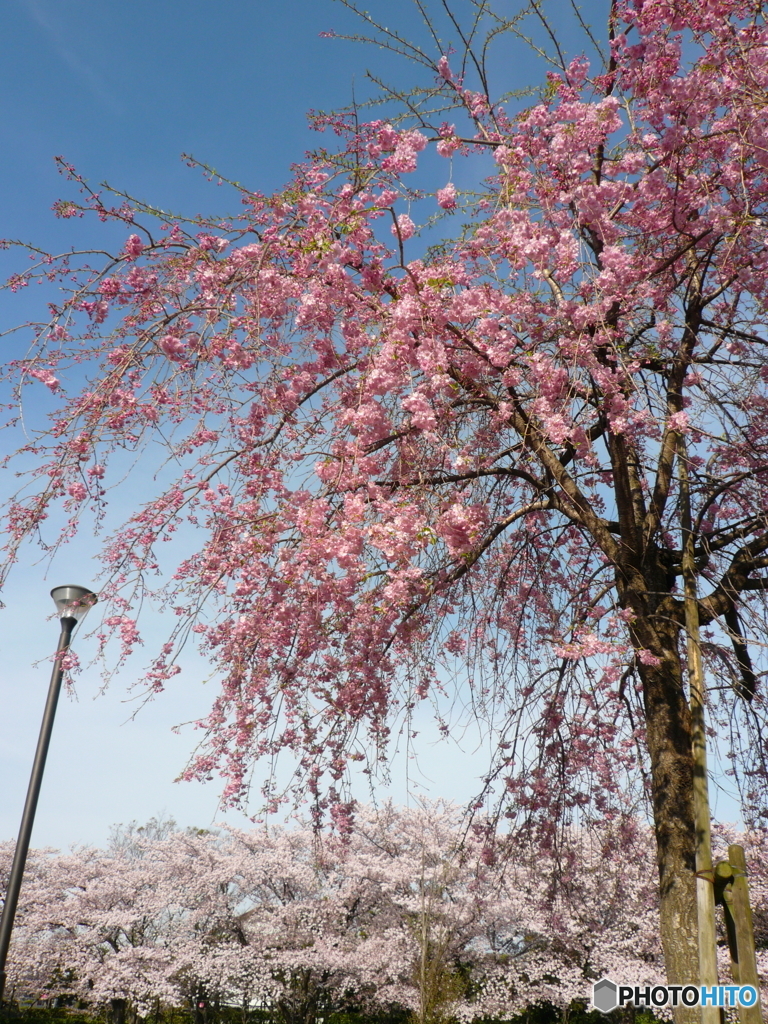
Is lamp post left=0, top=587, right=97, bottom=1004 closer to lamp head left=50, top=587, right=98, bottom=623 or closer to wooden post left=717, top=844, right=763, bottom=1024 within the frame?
lamp head left=50, top=587, right=98, bottom=623

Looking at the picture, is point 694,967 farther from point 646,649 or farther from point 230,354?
point 230,354

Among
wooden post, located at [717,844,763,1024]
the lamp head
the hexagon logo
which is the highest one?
the lamp head

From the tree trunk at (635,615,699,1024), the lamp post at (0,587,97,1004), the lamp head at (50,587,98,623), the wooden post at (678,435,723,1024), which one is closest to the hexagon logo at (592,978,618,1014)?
the tree trunk at (635,615,699,1024)

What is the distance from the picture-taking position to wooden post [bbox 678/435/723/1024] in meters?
3.41

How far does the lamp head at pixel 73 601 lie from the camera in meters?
5.13

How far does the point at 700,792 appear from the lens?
12.4ft

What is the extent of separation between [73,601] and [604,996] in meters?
9.59

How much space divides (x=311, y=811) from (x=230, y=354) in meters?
3.19

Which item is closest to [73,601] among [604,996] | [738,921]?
[738,921]

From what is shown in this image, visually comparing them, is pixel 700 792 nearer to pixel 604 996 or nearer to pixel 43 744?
pixel 43 744

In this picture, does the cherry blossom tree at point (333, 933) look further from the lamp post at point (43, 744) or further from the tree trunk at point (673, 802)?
the tree trunk at point (673, 802)

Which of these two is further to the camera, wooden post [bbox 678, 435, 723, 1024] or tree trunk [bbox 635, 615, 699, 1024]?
tree trunk [bbox 635, 615, 699, 1024]

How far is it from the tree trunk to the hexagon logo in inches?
200

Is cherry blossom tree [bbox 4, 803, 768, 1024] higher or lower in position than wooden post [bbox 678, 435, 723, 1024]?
lower
